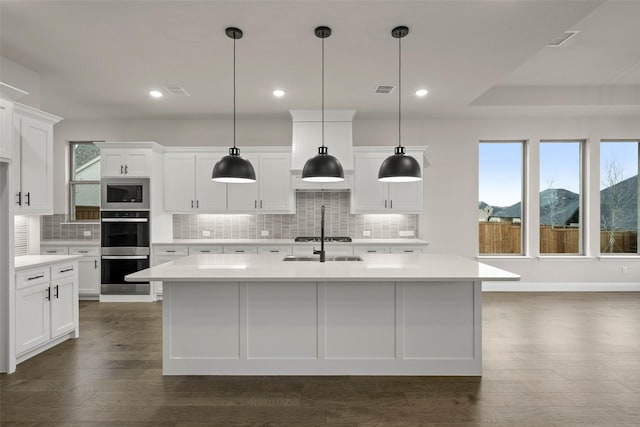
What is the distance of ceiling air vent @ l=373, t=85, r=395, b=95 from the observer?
181 inches

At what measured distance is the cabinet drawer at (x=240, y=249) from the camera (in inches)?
218

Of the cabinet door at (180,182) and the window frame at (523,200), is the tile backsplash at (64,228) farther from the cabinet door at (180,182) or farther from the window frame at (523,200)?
the window frame at (523,200)

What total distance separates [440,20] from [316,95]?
7.12 feet

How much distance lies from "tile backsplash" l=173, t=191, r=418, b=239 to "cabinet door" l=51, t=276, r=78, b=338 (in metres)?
2.33

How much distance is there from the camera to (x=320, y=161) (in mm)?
3207

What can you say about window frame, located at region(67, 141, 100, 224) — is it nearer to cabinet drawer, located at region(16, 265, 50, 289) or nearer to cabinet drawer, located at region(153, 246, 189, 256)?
cabinet drawer, located at region(153, 246, 189, 256)

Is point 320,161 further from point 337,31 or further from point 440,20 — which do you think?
point 440,20

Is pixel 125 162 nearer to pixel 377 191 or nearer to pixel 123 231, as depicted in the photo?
pixel 123 231

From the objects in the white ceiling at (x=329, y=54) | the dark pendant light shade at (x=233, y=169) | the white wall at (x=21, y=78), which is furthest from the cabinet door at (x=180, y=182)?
the dark pendant light shade at (x=233, y=169)

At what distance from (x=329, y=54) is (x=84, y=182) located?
4.95 m

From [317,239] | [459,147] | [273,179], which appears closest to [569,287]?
[459,147]

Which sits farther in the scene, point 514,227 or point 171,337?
point 514,227

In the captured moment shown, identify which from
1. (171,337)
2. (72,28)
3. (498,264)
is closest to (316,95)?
(72,28)

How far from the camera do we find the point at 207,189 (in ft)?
19.3
